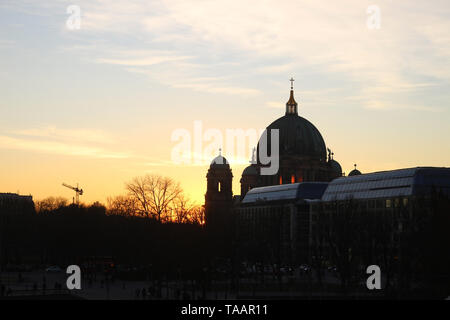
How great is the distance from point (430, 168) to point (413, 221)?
164ft

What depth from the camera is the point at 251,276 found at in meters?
155

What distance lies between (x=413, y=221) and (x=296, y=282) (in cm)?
1941

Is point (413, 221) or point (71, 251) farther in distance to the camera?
point (71, 251)

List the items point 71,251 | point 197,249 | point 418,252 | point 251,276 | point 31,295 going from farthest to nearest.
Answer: point 71,251
point 251,276
point 197,249
point 418,252
point 31,295

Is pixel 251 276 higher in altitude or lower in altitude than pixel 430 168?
lower

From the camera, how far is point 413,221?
141875 mm

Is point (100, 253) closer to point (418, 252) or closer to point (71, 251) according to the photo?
point (71, 251)

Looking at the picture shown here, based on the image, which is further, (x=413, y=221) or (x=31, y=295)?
(x=413, y=221)
